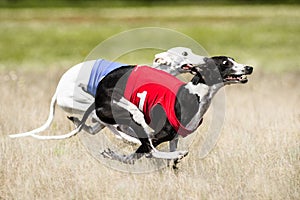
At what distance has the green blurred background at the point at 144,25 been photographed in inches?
995

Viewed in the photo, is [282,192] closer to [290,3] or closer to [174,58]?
[174,58]

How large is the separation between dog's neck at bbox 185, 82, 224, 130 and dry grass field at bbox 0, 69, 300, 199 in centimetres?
45

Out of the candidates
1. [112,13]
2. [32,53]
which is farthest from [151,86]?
[112,13]

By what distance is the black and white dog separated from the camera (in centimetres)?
702

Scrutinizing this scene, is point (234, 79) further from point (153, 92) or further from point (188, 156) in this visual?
point (188, 156)

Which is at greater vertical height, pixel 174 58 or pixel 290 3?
pixel 290 3

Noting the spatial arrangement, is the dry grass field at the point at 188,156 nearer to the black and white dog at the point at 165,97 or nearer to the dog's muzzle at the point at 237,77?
the black and white dog at the point at 165,97

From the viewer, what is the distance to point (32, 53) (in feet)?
88.1

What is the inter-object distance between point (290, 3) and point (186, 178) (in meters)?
40.0

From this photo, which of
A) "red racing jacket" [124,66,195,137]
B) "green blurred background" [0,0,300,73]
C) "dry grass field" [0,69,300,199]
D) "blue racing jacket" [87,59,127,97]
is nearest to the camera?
"dry grass field" [0,69,300,199]

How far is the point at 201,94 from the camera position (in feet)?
23.4

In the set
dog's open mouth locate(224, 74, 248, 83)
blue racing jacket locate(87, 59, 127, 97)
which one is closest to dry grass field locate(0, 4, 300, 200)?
blue racing jacket locate(87, 59, 127, 97)

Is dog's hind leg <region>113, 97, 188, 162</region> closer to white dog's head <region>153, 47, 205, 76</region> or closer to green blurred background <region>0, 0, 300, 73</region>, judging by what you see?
white dog's head <region>153, 47, 205, 76</region>

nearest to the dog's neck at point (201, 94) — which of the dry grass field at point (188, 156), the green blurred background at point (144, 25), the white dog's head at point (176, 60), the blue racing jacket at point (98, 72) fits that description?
the white dog's head at point (176, 60)
